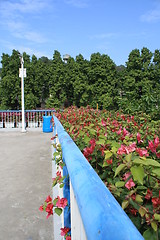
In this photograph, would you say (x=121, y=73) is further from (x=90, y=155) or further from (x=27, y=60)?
(x=90, y=155)

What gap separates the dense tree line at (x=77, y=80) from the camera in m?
13.1

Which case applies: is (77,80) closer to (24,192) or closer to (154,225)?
(24,192)

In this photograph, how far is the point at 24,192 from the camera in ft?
10.5

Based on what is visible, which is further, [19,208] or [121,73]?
[121,73]

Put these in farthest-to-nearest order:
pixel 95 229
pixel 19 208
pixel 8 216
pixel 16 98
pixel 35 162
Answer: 1. pixel 16 98
2. pixel 35 162
3. pixel 19 208
4. pixel 8 216
5. pixel 95 229

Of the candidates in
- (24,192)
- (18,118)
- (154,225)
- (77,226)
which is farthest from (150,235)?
(18,118)

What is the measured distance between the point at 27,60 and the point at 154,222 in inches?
560

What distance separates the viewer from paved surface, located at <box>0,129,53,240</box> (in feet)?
7.36

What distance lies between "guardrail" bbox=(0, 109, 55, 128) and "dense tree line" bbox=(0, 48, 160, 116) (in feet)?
6.72

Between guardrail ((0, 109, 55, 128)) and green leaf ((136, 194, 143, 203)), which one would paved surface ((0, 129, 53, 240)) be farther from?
guardrail ((0, 109, 55, 128))

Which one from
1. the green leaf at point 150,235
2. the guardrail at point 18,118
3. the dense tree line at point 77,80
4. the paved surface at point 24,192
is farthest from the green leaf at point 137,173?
the dense tree line at point 77,80

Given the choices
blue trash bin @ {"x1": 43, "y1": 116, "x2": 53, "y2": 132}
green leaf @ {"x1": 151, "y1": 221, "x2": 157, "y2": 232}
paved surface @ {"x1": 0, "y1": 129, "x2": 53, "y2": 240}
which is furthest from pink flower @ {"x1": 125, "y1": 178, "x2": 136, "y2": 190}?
blue trash bin @ {"x1": 43, "y1": 116, "x2": 53, "y2": 132}

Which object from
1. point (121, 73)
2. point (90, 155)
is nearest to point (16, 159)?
point (90, 155)

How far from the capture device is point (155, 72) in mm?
15289
